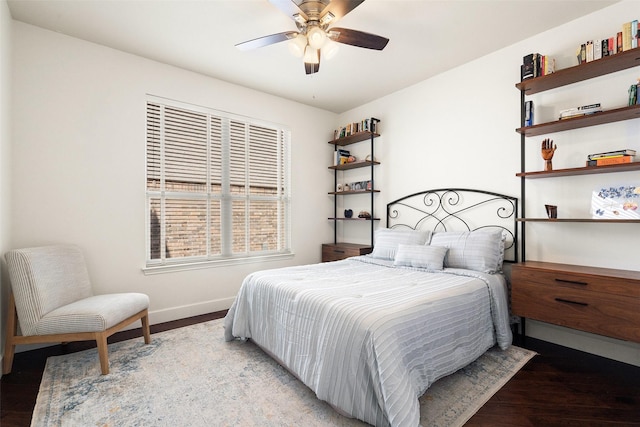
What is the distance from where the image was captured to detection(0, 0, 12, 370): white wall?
2.17 metres

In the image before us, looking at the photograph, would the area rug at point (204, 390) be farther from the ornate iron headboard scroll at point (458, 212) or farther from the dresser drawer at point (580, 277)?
the ornate iron headboard scroll at point (458, 212)

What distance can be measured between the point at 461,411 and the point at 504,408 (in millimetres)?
276

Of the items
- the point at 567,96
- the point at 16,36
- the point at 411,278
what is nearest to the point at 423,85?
the point at 567,96

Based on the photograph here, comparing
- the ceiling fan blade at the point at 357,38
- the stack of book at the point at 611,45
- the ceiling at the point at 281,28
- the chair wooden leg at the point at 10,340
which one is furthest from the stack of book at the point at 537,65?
the chair wooden leg at the point at 10,340

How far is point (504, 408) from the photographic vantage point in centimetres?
175

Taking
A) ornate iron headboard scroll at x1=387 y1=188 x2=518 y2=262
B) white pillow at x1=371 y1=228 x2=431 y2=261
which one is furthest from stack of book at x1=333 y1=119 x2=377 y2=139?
white pillow at x1=371 y1=228 x2=431 y2=261

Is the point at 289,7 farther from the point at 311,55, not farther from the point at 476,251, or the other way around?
the point at 476,251

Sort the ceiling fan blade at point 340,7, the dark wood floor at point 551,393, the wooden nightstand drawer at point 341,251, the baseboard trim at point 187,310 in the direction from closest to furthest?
1. the dark wood floor at point 551,393
2. the ceiling fan blade at point 340,7
3. the baseboard trim at point 187,310
4. the wooden nightstand drawer at point 341,251

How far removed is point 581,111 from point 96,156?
4.23 meters

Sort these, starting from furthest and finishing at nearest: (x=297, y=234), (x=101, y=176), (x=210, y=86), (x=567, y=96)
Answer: (x=297, y=234)
(x=210, y=86)
(x=101, y=176)
(x=567, y=96)

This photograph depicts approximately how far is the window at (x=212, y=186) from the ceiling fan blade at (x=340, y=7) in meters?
2.09

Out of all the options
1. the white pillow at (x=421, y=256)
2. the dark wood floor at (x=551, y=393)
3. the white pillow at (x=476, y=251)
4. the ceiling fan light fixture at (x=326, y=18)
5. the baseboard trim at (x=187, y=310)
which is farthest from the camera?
the baseboard trim at (x=187, y=310)

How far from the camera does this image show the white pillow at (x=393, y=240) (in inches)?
128

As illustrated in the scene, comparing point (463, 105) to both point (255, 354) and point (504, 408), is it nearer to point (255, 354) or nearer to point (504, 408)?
point (504, 408)
